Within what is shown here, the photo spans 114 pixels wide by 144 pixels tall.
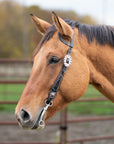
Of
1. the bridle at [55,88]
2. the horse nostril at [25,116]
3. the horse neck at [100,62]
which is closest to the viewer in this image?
the horse nostril at [25,116]

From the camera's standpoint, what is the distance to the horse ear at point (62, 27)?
1.80 m

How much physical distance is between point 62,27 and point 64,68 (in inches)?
15.0

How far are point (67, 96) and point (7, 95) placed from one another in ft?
30.4

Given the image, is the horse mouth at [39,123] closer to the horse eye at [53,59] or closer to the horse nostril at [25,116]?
the horse nostril at [25,116]

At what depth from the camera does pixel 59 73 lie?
1870mm

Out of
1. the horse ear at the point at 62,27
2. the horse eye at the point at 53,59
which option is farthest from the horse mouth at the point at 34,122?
the horse ear at the point at 62,27

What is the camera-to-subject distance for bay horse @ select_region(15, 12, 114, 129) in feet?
5.85

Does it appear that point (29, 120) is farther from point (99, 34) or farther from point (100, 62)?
point (99, 34)

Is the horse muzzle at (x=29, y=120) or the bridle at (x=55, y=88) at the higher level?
the bridle at (x=55, y=88)

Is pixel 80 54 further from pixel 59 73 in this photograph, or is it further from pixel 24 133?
pixel 24 133

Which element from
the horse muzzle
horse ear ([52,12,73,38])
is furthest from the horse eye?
the horse muzzle

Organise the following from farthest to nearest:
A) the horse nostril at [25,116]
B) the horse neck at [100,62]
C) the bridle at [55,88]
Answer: the horse neck at [100,62]
the bridle at [55,88]
the horse nostril at [25,116]

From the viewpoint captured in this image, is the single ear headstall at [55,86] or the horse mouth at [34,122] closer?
the horse mouth at [34,122]

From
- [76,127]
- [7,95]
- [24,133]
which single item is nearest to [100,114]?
[76,127]
